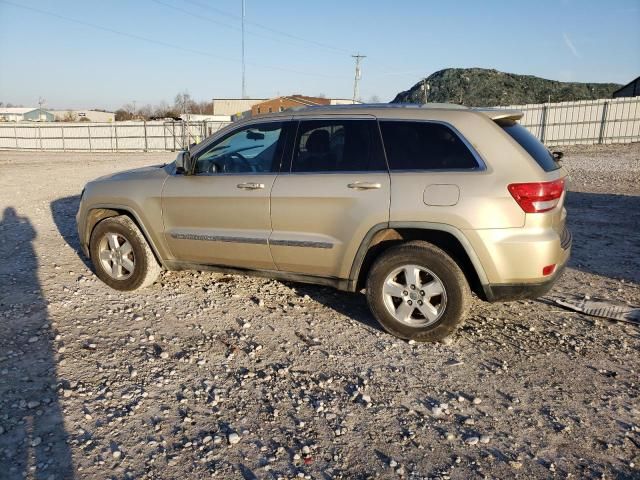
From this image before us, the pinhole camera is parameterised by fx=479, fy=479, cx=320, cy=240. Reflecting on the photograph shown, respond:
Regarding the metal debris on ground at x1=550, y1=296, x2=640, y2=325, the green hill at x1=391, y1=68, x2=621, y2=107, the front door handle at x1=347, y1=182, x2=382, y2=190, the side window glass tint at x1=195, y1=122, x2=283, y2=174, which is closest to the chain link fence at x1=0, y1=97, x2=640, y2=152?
the metal debris on ground at x1=550, y1=296, x2=640, y2=325

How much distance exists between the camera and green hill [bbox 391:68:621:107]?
53938 millimetres

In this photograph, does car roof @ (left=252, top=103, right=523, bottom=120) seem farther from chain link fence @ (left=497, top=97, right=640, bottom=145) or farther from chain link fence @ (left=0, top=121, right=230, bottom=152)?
chain link fence @ (left=0, top=121, right=230, bottom=152)

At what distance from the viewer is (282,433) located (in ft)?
9.13

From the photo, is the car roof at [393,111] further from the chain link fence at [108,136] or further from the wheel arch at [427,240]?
the chain link fence at [108,136]

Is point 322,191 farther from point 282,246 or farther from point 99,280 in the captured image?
point 99,280

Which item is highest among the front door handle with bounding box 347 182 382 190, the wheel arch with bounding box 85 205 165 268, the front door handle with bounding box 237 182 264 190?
the front door handle with bounding box 347 182 382 190

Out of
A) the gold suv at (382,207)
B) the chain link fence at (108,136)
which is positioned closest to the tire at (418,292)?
the gold suv at (382,207)

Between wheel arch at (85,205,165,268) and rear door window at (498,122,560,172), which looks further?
wheel arch at (85,205,165,268)

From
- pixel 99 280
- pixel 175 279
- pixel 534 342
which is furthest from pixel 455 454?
pixel 99 280

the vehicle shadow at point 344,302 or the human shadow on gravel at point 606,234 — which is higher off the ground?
the human shadow on gravel at point 606,234

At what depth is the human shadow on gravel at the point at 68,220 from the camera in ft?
22.2

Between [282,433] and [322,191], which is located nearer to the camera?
[282,433]

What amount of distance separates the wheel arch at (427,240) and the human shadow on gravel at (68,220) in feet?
11.9

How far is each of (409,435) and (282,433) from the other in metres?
0.73
